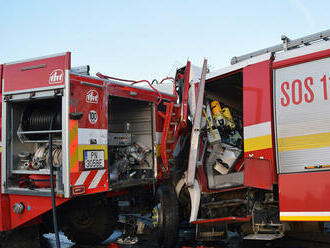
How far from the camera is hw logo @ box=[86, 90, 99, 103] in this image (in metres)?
4.19

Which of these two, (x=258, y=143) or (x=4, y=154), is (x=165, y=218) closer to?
(x=258, y=143)

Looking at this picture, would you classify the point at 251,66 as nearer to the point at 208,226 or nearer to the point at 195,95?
the point at 195,95

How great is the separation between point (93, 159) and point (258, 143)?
2.07 m

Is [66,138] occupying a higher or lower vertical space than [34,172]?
higher

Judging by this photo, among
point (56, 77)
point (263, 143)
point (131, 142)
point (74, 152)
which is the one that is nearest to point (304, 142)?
point (263, 143)

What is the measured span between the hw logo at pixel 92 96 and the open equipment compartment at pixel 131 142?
32.8 inches

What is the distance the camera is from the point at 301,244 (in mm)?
5195

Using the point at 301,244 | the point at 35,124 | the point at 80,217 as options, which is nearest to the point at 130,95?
the point at 35,124

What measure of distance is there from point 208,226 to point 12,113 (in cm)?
314

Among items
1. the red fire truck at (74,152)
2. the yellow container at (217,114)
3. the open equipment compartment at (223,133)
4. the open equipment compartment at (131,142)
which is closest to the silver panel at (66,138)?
the red fire truck at (74,152)

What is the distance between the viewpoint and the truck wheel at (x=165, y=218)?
4.86 m

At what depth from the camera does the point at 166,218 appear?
4887mm

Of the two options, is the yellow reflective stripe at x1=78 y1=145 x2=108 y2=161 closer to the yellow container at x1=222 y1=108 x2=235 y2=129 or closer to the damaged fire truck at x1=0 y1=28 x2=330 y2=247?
the damaged fire truck at x1=0 y1=28 x2=330 y2=247

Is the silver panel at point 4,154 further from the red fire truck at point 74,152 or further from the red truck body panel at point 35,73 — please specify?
the red truck body panel at point 35,73
